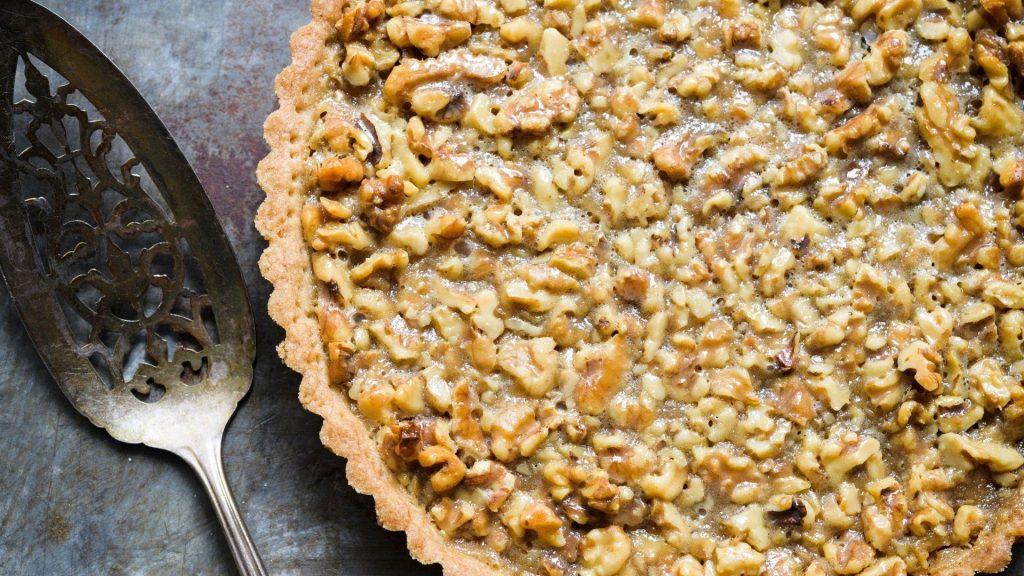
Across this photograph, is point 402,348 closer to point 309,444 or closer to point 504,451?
point 504,451

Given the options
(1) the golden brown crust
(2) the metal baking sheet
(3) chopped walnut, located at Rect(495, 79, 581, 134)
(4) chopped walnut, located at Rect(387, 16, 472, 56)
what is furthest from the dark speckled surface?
(3) chopped walnut, located at Rect(495, 79, 581, 134)

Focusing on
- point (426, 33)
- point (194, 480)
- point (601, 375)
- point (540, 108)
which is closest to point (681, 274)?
point (601, 375)

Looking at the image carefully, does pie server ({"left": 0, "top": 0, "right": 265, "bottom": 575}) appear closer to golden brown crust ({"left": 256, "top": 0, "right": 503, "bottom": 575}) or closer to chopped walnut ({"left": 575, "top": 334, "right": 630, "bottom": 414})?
golden brown crust ({"left": 256, "top": 0, "right": 503, "bottom": 575})

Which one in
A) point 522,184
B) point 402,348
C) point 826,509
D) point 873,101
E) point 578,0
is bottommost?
point 826,509

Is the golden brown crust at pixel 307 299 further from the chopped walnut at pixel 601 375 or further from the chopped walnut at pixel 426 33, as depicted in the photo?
the chopped walnut at pixel 601 375

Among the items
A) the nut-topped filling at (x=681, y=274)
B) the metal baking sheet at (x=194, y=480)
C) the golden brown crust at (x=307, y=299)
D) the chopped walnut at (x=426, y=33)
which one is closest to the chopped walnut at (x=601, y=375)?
the nut-topped filling at (x=681, y=274)

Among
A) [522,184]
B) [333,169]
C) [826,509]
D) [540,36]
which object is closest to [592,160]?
[522,184]
